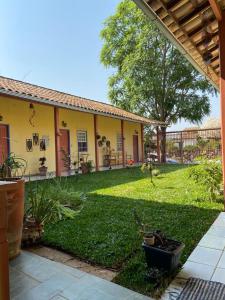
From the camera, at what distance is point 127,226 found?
395 cm

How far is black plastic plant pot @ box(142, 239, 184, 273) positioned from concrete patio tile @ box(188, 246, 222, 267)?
373mm

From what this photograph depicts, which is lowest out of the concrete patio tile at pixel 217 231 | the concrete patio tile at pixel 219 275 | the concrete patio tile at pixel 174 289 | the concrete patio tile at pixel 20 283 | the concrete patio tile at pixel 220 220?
the concrete patio tile at pixel 174 289

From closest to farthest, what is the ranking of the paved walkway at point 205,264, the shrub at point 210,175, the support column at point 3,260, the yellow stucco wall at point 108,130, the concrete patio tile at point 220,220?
the support column at point 3,260 → the paved walkway at point 205,264 → the concrete patio tile at point 220,220 → the shrub at point 210,175 → the yellow stucco wall at point 108,130

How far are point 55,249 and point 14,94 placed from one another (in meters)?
5.58

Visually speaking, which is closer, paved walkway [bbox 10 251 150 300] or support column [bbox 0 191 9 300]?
support column [bbox 0 191 9 300]

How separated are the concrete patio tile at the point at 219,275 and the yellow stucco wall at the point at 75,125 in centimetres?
1011

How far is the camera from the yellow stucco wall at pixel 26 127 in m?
9.63

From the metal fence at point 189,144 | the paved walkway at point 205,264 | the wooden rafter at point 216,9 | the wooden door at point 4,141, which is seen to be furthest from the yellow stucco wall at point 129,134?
the paved walkway at point 205,264

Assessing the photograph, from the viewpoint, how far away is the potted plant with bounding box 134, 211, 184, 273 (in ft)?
8.22

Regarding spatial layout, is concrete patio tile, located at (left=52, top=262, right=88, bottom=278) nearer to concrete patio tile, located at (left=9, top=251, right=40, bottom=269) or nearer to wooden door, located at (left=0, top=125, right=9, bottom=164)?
concrete patio tile, located at (left=9, top=251, right=40, bottom=269)

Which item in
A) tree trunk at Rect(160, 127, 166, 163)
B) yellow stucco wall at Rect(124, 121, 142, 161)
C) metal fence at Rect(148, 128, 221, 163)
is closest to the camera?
metal fence at Rect(148, 128, 221, 163)

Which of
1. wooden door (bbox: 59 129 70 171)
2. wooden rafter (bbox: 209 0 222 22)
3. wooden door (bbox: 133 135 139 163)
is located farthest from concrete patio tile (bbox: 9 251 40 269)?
wooden door (bbox: 133 135 139 163)

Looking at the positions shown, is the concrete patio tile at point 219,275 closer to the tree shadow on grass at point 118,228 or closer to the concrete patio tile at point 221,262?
the concrete patio tile at point 221,262

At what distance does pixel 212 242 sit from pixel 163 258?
1100mm
